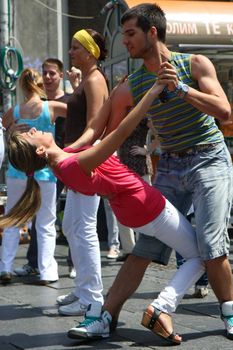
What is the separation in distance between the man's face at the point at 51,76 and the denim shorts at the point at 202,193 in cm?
290

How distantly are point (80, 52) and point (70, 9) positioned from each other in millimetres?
13195

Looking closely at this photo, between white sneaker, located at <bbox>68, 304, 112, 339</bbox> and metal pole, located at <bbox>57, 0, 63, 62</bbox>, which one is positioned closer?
white sneaker, located at <bbox>68, 304, 112, 339</bbox>

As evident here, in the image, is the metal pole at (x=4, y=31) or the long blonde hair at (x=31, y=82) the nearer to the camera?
the long blonde hair at (x=31, y=82)

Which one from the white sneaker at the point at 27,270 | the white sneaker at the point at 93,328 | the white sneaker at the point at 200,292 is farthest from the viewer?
the white sneaker at the point at 27,270

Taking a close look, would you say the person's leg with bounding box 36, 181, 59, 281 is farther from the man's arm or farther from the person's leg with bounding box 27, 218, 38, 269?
the man's arm

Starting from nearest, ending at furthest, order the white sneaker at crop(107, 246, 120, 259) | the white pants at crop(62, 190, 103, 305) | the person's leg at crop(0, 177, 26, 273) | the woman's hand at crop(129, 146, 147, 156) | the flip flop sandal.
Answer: the flip flop sandal, the white pants at crop(62, 190, 103, 305), the person's leg at crop(0, 177, 26, 273), the woman's hand at crop(129, 146, 147, 156), the white sneaker at crop(107, 246, 120, 259)

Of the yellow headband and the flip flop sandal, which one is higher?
the yellow headband

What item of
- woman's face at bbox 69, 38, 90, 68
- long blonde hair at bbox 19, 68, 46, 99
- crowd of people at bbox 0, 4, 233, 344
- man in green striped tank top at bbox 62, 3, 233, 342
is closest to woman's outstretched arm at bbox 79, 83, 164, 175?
crowd of people at bbox 0, 4, 233, 344

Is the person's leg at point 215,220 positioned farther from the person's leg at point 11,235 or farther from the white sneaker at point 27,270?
the white sneaker at point 27,270

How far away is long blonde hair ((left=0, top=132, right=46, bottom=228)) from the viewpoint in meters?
4.95

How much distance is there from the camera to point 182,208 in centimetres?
532

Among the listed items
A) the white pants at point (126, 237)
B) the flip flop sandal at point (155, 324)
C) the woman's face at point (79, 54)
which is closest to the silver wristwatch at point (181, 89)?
the flip flop sandal at point (155, 324)

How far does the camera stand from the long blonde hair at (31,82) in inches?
297

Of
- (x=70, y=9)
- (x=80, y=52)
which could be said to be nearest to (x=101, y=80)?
(x=80, y=52)
